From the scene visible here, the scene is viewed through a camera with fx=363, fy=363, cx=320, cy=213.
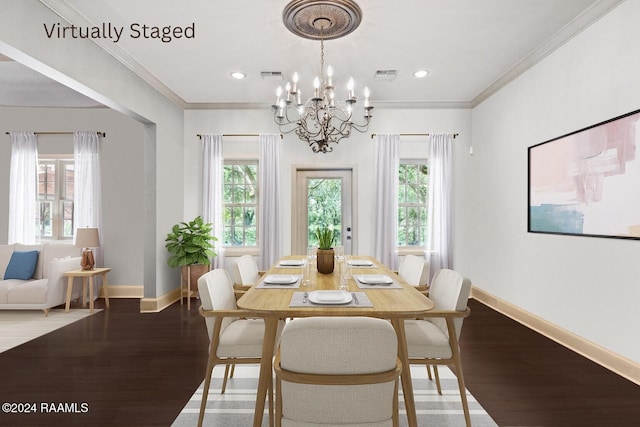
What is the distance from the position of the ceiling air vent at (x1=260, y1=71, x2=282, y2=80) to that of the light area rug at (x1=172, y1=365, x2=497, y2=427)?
3225 mm

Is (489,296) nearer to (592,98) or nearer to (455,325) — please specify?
(592,98)

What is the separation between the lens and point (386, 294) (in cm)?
218

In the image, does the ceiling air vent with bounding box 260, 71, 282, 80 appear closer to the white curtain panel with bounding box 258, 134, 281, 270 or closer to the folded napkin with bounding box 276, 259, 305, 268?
the white curtain panel with bounding box 258, 134, 281, 270

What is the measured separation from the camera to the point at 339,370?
4.46ft

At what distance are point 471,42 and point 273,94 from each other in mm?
2587

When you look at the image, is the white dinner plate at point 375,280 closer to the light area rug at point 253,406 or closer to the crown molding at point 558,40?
the light area rug at point 253,406

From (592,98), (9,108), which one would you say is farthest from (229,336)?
(9,108)

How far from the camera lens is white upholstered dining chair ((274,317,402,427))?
4.41ft

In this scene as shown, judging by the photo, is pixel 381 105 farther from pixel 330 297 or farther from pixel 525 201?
pixel 330 297

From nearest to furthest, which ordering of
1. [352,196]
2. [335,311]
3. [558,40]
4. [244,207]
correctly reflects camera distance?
1. [335,311]
2. [558,40]
3. [352,196]
4. [244,207]

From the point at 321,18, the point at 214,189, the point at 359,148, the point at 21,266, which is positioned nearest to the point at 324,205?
the point at 359,148

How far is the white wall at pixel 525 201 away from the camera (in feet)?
9.18

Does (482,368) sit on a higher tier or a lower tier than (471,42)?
lower

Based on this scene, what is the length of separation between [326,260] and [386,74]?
262 centimetres
